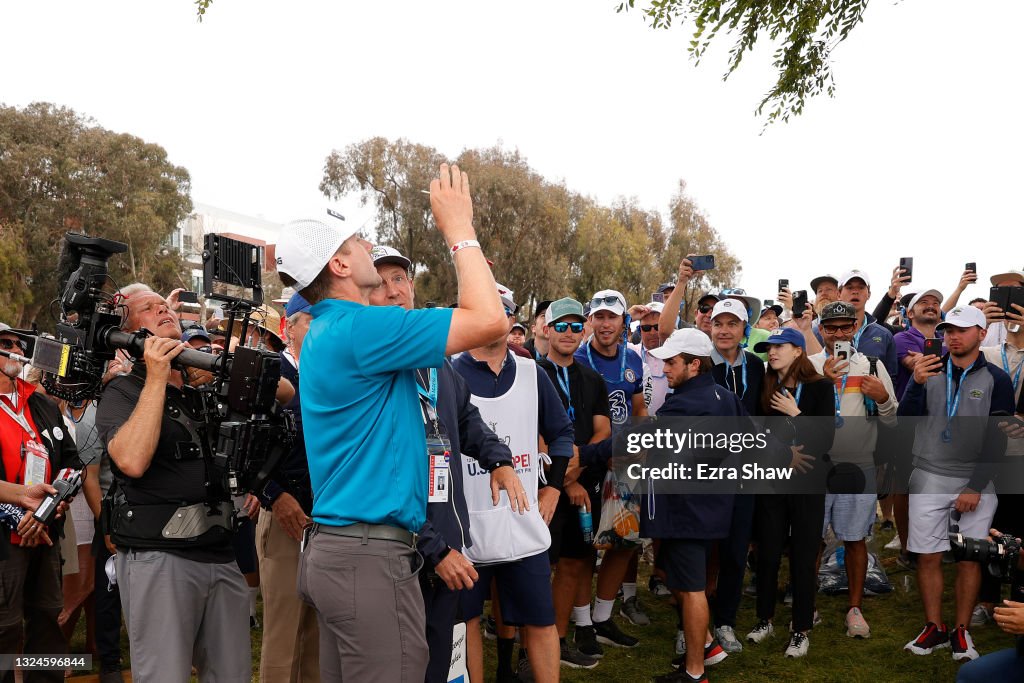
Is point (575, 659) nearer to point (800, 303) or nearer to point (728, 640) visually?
point (728, 640)

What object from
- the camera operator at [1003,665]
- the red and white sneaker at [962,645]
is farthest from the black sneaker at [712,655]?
the camera operator at [1003,665]

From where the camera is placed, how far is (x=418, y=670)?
8.78ft

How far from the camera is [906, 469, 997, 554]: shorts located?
5918 mm

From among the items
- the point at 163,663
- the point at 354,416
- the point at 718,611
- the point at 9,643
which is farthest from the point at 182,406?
the point at 718,611

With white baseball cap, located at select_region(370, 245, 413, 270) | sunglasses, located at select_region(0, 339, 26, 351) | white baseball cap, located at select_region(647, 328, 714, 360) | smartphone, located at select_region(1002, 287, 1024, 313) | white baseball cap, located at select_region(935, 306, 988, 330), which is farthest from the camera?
smartphone, located at select_region(1002, 287, 1024, 313)

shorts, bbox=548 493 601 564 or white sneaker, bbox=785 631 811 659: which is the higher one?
shorts, bbox=548 493 601 564

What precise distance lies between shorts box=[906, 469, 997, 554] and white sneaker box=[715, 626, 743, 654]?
149 cm

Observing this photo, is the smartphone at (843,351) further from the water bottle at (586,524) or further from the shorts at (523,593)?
the shorts at (523,593)

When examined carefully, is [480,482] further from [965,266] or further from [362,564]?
[965,266]

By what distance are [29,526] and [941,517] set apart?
6026mm

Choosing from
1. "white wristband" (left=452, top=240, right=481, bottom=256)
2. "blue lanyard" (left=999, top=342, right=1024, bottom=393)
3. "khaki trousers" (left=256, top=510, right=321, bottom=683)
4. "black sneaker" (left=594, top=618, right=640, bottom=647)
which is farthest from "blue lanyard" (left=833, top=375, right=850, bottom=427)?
"white wristband" (left=452, top=240, right=481, bottom=256)

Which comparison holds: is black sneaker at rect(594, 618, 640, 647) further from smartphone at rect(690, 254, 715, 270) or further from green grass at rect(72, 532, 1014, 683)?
smartphone at rect(690, 254, 715, 270)

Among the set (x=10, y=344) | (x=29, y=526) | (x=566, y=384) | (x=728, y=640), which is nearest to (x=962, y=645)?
(x=728, y=640)

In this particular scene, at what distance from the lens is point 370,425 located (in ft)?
8.67
